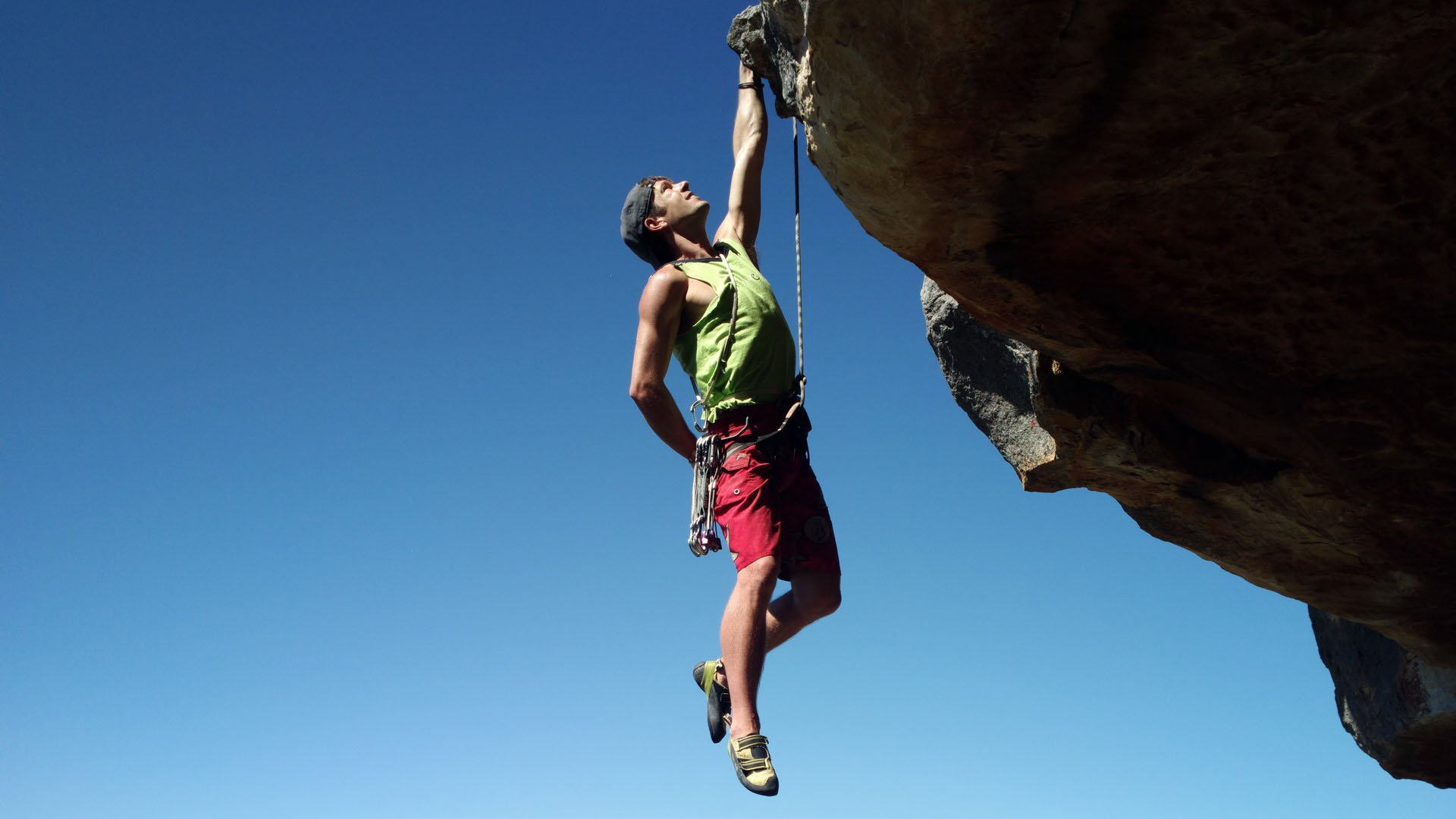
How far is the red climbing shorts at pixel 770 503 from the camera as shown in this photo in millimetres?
4168

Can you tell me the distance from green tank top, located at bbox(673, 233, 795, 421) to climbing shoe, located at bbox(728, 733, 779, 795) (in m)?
1.11

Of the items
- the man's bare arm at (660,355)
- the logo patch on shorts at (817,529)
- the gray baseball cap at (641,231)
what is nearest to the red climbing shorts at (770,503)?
the logo patch on shorts at (817,529)

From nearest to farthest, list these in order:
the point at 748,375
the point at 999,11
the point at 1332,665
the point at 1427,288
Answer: the point at 999,11 → the point at 1427,288 → the point at 748,375 → the point at 1332,665

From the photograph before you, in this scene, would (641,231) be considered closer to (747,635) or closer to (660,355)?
(660,355)

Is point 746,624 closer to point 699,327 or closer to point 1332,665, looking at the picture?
point 699,327

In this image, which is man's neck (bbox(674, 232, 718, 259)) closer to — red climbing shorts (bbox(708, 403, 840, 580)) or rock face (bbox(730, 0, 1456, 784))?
red climbing shorts (bbox(708, 403, 840, 580))

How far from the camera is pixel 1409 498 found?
3.76 metres

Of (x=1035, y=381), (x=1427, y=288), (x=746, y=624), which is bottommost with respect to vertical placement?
(x=746, y=624)

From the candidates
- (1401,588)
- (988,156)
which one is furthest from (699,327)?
(1401,588)

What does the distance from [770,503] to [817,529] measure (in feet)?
0.75

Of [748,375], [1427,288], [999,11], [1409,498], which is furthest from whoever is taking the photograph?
[748,375]

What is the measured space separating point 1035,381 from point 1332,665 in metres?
2.65

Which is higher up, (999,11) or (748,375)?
(748,375)

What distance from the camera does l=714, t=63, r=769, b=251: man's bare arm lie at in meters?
4.93
